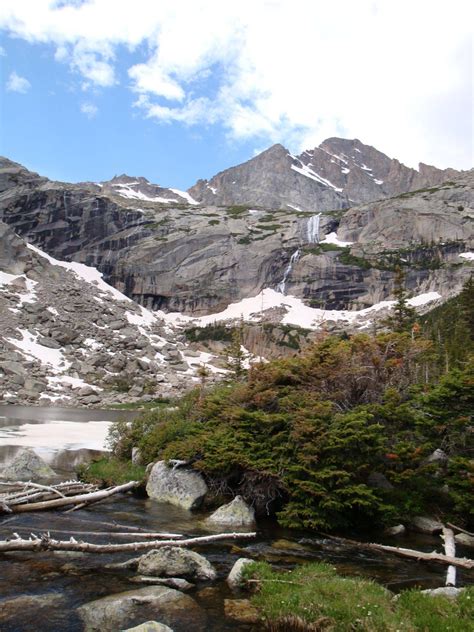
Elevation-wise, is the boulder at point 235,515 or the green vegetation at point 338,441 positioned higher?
the green vegetation at point 338,441

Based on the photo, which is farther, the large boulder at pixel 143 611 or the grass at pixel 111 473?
the grass at pixel 111 473

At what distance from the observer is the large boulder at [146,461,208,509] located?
54.8ft

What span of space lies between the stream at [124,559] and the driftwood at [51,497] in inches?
12.9

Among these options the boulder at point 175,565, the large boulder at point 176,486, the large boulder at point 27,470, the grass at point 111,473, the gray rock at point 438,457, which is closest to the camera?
the boulder at point 175,565

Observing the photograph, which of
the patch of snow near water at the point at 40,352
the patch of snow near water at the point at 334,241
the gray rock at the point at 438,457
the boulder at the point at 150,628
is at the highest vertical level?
the patch of snow near water at the point at 334,241

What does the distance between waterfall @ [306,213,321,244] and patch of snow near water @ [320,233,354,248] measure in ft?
9.66

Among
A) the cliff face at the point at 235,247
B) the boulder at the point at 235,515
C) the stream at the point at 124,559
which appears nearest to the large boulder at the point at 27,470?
the stream at the point at 124,559

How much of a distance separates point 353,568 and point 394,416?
21.9ft

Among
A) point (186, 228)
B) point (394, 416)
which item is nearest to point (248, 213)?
point (186, 228)

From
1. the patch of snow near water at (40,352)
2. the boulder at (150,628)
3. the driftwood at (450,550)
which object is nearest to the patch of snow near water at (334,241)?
the patch of snow near water at (40,352)

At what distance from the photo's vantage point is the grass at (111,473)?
1925 cm

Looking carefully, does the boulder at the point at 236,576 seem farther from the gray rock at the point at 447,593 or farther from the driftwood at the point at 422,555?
the driftwood at the point at 422,555

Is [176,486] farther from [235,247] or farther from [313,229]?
[313,229]

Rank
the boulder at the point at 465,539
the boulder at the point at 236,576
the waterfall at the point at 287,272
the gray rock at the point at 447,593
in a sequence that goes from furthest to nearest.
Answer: the waterfall at the point at 287,272 → the boulder at the point at 465,539 → the boulder at the point at 236,576 → the gray rock at the point at 447,593
